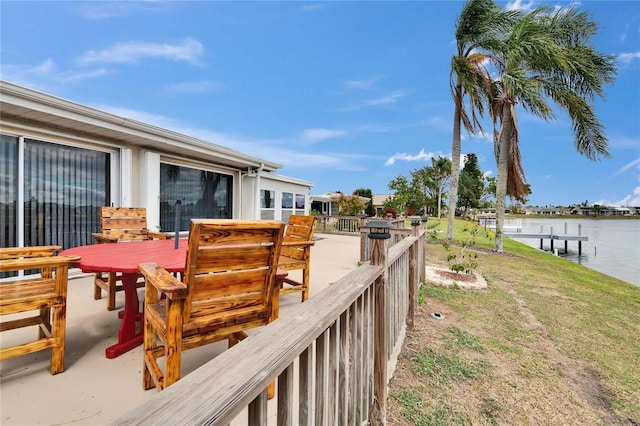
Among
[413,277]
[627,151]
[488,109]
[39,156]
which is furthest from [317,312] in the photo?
[627,151]

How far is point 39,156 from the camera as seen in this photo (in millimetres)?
4250

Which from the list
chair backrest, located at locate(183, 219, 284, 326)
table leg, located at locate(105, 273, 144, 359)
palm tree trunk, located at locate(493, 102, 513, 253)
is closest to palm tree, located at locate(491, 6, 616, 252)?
palm tree trunk, located at locate(493, 102, 513, 253)

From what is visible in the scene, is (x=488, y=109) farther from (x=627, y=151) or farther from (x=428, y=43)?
(x=627, y=151)

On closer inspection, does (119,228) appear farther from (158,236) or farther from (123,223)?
(158,236)

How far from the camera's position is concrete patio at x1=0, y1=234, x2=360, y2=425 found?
1716 mm

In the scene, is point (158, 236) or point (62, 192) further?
point (62, 192)

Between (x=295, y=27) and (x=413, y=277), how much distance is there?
1255cm

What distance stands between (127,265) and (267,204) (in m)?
7.58

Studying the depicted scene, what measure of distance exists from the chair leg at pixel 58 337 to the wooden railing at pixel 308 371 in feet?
5.21

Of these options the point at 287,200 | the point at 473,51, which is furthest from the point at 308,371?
the point at 473,51

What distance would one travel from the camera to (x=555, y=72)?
28.7 feet

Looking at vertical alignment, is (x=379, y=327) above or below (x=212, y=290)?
below

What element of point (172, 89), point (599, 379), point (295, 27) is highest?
point (295, 27)

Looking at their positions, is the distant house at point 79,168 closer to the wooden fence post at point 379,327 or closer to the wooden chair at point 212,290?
the wooden chair at point 212,290
